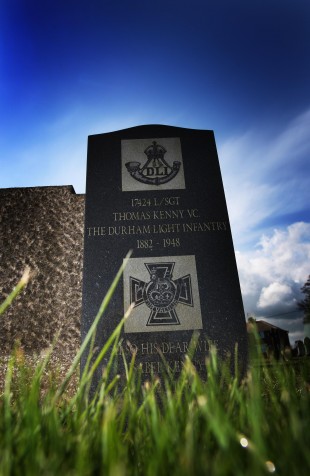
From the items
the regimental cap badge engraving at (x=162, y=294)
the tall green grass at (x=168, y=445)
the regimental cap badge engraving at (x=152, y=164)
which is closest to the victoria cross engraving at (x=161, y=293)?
the regimental cap badge engraving at (x=162, y=294)

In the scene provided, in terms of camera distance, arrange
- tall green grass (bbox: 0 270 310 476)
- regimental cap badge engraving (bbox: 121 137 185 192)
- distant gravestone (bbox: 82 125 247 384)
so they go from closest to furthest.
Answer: tall green grass (bbox: 0 270 310 476) < distant gravestone (bbox: 82 125 247 384) < regimental cap badge engraving (bbox: 121 137 185 192)

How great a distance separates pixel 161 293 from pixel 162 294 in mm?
12

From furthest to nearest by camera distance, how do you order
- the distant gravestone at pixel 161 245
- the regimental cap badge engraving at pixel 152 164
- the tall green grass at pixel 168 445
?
the regimental cap badge engraving at pixel 152 164
the distant gravestone at pixel 161 245
the tall green grass at pixel 168 445

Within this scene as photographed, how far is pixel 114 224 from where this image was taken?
3.18 metres

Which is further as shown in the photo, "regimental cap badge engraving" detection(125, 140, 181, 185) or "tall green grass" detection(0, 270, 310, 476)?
"regimental cap badge engraving" detection(125, 140, 181, 185)

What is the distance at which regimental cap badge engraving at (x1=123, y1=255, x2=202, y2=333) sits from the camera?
280 cm

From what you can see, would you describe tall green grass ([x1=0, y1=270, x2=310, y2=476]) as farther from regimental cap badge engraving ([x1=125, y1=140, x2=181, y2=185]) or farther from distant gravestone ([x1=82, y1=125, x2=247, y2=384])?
regimental cap badge engraving ([x1=125, y1=140, x2=181, y2=185])

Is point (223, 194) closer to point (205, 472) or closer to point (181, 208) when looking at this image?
point (181, 208)

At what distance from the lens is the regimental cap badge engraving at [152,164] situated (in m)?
3.37

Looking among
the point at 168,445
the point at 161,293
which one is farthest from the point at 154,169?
Answer: the point at 168,445

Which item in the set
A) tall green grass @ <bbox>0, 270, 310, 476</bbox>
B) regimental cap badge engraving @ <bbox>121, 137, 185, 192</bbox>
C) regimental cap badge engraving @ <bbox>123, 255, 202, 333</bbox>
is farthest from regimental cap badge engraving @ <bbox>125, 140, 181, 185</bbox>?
tall green grass @ <bbox>0, 270, 310, 476</bbox>

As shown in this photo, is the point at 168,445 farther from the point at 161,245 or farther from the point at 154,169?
the point at 154,169

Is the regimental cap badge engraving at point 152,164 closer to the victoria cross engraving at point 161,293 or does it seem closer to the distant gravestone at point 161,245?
the distant gravestone at point 161,245

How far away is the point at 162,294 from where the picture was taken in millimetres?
2893
